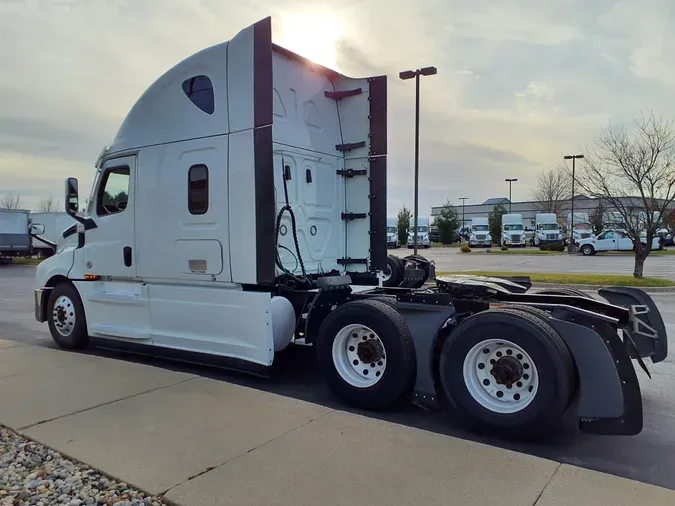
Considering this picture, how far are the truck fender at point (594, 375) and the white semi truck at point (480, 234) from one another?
5075 cm

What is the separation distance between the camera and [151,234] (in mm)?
6773

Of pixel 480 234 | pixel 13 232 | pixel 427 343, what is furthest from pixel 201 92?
pixel 480 234

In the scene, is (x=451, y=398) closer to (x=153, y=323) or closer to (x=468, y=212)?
(x=153, y=323)

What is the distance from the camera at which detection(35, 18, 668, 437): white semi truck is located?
4.30 m

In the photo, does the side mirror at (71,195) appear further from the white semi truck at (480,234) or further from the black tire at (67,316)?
the white semi truck at (480,234)

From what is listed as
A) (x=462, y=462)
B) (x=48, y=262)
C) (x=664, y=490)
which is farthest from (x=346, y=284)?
(x=48, y=262)

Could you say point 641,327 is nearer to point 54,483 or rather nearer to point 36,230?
point 54,483

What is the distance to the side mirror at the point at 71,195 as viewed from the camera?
293 inches

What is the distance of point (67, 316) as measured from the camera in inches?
310

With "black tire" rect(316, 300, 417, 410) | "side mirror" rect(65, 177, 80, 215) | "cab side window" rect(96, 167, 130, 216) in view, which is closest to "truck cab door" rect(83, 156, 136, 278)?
"cab side window" rect(96, 167, 130, 216)

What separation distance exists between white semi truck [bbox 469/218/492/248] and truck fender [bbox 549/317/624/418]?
50.7 metres

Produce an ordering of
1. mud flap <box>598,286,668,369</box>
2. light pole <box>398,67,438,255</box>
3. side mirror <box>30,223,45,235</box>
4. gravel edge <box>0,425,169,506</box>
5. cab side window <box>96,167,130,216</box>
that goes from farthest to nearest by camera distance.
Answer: light pole <box>398,67,438,255</box>
side mirror <box>30,223,45,235</box>
cab side window <box>96,167,130,216</box>
mud flap <box>598,286,668,369</box>
gravel edge <box>0,425,169,506</box>

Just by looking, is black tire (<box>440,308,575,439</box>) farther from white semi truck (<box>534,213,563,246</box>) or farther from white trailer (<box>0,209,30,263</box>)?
white semi truck (<box>534,213,563,246</box>)

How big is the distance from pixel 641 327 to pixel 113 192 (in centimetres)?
661
